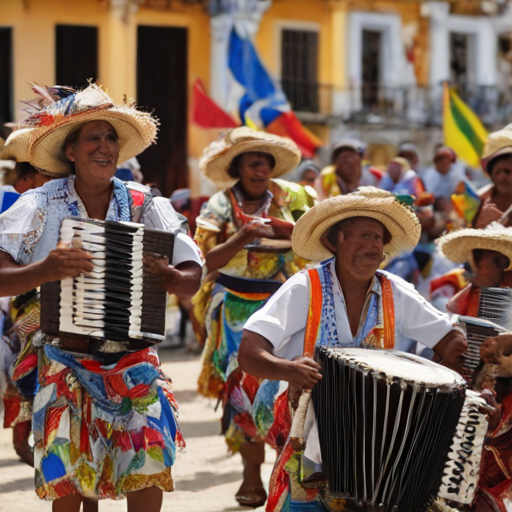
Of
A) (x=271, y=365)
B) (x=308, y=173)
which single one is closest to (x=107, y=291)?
(x=271, y=365)

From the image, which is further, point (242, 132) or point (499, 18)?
point (499, 18)

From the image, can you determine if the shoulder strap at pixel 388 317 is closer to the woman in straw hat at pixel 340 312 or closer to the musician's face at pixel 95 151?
the woman in straw hat at pixel 340 312

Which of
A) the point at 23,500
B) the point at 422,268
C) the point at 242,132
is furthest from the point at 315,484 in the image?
the point at 422,268

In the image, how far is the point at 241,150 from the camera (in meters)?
7.70

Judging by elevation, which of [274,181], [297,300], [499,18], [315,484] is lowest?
[315,484]

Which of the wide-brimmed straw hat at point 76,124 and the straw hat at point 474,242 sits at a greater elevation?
the wide-brimmed straw hat at point 76,124

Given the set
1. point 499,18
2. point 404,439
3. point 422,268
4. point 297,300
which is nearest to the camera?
point 404,439

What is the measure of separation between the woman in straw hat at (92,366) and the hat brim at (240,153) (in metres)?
2.37

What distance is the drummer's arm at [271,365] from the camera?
4.70 m

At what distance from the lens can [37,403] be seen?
5.18 metres

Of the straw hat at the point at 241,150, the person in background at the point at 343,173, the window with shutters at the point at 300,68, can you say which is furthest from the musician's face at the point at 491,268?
Answer: the window with shutters at the point at 300,68

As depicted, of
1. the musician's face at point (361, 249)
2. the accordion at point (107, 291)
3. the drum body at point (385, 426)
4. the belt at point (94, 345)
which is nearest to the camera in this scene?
the drum body at point (385, 426)

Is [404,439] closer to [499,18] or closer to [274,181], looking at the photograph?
[274,181]

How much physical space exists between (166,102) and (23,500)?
2477 centimetres
